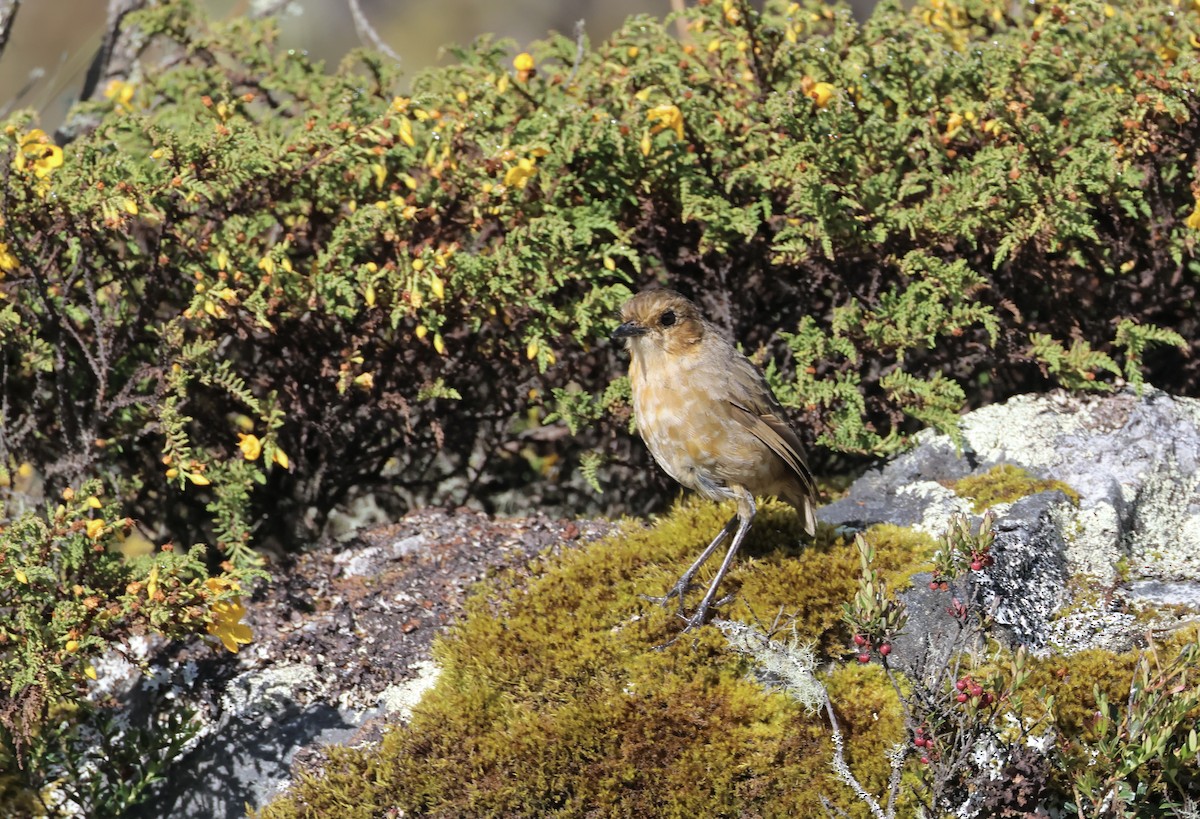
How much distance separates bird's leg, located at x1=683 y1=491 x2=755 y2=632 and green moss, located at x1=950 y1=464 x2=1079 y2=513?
2.82ft

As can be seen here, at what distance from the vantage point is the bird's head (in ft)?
15.4

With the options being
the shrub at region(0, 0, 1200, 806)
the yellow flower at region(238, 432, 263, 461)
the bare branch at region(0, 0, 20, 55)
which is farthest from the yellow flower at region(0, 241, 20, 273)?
the bare branch at region(0, 0, 20, 55)

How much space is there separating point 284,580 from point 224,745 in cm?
79

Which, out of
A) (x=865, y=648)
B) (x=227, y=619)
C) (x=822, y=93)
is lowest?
(x=865, y=648)

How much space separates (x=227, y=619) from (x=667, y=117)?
8.12 feet

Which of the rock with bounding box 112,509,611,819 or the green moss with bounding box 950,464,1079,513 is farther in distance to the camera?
the green moss with bounding box 950,464,1079,513

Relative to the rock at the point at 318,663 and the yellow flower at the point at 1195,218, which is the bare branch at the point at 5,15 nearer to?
the rock at the point at 318,663

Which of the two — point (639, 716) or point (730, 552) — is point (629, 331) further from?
point (639, 716)

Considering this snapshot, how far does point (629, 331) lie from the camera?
15.2 feet

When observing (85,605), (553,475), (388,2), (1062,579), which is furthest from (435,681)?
(388,2)

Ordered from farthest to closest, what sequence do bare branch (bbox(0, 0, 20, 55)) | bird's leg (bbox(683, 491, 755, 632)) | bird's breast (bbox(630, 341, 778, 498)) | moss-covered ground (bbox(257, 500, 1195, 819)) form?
bare branch (bbox(0, 0, 20, 55))
bird's breast (bbox(630, 341, 778, 498))
bird's leg (bbox(683, 491, 755, 632))
moss-covered ground (bbox(257, 500, 1195, 819))

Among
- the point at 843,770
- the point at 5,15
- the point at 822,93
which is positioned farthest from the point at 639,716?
the point at 5,15

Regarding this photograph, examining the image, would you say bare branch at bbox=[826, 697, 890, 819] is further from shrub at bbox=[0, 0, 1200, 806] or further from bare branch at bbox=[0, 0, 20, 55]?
bare branch at bbox=[0, 0, 20, 55]

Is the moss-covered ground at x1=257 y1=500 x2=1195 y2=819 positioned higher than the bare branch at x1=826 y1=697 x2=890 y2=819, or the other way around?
the moss-covered ground at x1=257 y1=500 x2=1195 y2=819
